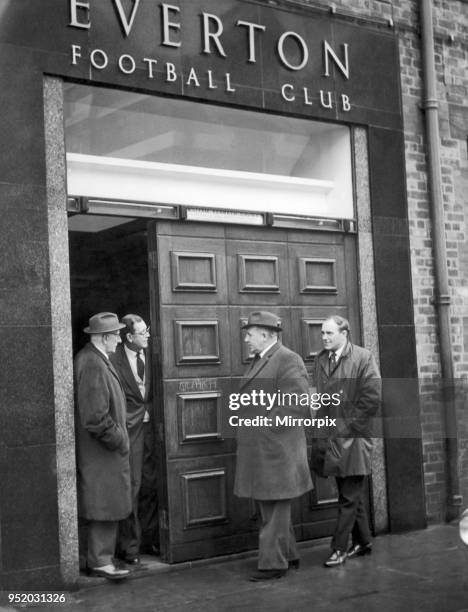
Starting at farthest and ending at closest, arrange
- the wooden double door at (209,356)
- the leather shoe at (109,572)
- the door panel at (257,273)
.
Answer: the door panel at (257,273) → the wooden double door at (209,356) → the leather shoe at (109,572)

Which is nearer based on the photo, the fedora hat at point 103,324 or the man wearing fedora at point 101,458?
the man wearing fedora at point 101,458

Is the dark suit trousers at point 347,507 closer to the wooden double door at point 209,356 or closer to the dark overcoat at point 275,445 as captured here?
the dark overcoat at point 275,445

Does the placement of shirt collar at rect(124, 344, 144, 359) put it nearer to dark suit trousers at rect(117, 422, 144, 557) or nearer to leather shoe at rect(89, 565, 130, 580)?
dark suit trousers at rect(117, 422, 144, 557)

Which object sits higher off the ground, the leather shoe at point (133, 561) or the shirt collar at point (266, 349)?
the shirt collar at point (266, 349)

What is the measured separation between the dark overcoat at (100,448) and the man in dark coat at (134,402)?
0.51 m

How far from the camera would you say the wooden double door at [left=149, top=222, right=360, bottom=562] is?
8.35 m

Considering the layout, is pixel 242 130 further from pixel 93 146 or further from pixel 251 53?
pixel 93 146

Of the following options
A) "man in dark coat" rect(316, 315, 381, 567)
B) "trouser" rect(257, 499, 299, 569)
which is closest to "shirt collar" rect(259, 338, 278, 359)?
"man in dark coat" rect(316, 315, 381, 567)

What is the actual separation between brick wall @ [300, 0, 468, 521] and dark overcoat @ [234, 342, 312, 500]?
97.0 inches

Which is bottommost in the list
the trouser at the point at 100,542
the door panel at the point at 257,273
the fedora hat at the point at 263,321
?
the trouser at the point at 100,542

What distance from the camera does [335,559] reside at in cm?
827

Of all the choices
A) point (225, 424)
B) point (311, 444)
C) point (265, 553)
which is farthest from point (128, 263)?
point (265, 553)

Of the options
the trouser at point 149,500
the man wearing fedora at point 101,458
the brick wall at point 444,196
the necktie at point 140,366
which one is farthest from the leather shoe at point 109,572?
the brick wall at point 444,196

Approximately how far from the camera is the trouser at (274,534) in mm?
7789
